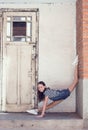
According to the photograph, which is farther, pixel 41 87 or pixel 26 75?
pixel 26 75

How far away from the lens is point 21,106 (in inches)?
330

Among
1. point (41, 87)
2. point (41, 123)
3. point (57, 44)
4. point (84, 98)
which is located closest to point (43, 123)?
point (41, 123)

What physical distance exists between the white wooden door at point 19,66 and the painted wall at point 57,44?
247 mm

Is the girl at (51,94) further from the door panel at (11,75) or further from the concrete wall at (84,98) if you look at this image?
the door panel at (11,75)

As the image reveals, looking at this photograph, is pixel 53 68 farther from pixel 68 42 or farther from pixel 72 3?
pixel 72 3

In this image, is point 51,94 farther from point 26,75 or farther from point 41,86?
point 26,75

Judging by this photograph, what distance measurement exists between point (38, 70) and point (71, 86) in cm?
103

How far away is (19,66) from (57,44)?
1.21 metres

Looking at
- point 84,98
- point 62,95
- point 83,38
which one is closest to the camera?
point 84,98

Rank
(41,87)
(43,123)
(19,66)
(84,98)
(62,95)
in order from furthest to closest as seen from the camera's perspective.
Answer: (19,66), (62,95), (41,87), (84,98), (43,123)

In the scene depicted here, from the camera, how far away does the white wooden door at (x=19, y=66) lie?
8.41 m

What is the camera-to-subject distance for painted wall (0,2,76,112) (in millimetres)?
8461

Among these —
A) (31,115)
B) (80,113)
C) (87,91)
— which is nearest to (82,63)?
(87,91)

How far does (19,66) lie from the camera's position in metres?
8.44
